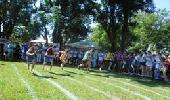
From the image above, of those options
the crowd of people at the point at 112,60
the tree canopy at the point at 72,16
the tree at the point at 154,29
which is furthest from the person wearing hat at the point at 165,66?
the tree at the point at 154,29

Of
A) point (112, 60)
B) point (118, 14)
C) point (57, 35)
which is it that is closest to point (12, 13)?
point (57, 35)

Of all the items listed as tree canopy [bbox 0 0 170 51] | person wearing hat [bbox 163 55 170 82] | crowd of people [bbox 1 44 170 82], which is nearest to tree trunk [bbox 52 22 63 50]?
tree canopy [bbox 0 0 170 51]

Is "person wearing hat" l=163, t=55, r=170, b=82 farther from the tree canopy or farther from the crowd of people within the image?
the tree canopy

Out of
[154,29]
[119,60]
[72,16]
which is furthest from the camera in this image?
[154,29]

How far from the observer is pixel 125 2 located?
40938mm

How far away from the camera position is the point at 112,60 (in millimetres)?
35375

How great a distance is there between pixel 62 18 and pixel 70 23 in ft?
3.18

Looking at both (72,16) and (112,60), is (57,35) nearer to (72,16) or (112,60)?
(72,16)

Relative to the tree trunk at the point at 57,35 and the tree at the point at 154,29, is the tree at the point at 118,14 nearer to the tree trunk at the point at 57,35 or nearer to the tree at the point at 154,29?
the tree trunk at the point at 57,35

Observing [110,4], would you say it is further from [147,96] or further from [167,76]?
[147,96]

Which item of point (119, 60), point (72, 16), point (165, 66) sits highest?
point (72, 16)

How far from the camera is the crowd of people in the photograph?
26206mm

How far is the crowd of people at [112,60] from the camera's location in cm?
2621

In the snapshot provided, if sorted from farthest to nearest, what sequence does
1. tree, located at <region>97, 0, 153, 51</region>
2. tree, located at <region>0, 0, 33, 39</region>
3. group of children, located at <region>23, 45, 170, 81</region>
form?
tree, located at <region>0, 0, 33, 39</region>
tree, located at <region>97, 0, 153, 51</region>
group of children, located at <region>23, 45, 170, 81</region>
